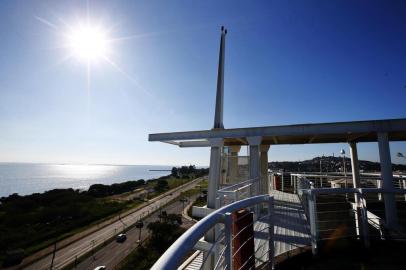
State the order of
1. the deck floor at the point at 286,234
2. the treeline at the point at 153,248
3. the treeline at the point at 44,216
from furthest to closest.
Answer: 1. the treeline at the point at 44,216
2. the treeline at the point at 153,248
3. the deck floor at the point at 286,234

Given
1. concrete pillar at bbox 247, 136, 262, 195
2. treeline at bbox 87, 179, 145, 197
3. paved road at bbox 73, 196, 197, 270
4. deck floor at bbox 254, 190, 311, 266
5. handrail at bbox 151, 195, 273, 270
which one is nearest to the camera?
handrail at bbox 151, 195, 273, 270

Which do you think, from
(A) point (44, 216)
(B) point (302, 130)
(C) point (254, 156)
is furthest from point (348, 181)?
(A) point (44, 216)

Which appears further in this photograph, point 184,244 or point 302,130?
point 302,130

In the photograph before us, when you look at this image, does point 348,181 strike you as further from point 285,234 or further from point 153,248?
point 153,248

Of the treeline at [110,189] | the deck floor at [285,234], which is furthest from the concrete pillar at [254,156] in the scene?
the treeline at [110,189]

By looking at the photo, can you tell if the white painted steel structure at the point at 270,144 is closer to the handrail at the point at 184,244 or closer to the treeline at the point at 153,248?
the handrail at the point at 184,244

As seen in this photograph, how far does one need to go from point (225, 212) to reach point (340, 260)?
8.97 ft

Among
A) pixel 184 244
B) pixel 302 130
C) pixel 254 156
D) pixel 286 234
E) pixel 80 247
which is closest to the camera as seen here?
pixel 184 244

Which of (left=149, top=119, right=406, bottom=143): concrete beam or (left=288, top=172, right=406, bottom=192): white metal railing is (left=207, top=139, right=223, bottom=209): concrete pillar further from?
(left=288, top=172, right=406, bottom=192): white metal railing

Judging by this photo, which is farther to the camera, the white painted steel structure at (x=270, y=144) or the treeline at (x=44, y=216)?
the treeline at (x=44, y=216)

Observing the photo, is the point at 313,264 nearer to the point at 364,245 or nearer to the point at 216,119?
the point at 364,245

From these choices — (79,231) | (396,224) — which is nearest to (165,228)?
(79,231)

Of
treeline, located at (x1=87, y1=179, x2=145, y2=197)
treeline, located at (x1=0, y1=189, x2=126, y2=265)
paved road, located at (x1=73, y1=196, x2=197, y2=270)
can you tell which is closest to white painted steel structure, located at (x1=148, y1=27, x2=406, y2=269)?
paved road, located at (x1=73, y1=196, x2=197, y2=270)

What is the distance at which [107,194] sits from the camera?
2685 inches
